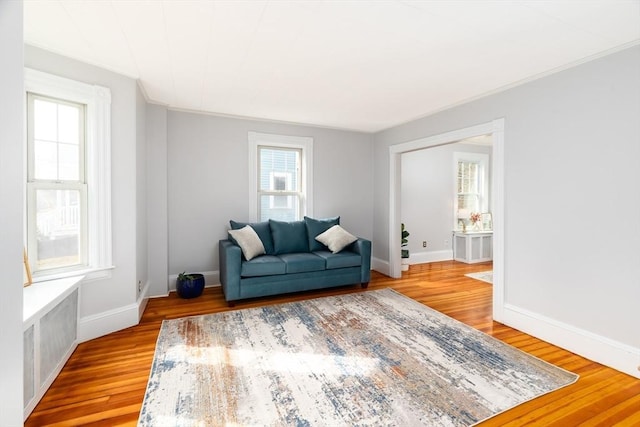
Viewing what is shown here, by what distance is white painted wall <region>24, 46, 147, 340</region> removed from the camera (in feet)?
8.74

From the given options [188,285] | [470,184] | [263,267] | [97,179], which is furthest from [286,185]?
[470,184]

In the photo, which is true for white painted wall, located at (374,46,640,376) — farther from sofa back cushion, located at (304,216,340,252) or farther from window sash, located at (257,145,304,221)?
window sash, located at (257,145,304,221)

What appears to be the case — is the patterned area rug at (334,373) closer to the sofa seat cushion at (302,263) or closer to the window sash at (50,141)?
the sofa seat cushion at (302,263)

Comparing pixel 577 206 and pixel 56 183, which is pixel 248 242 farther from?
pixel 577 206

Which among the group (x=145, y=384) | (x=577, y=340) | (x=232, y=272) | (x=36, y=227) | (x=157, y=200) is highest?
(x=157, y=200)

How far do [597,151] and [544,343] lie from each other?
5.64 ft

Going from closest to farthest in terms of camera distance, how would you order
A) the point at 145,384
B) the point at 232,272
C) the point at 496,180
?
the point at 145,384, the point at 496,180, the point at 232,272

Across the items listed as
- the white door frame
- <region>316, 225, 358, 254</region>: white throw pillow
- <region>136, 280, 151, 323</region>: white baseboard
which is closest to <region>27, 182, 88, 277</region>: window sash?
<region>136, 280, 151, 323</region>: white baseboard

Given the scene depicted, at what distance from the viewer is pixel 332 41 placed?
222 cm

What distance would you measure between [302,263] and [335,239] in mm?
672

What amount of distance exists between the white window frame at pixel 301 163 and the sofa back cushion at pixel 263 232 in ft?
1.11

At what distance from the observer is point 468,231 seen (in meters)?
6.13

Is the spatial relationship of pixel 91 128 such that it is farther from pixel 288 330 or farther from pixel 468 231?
pixel 468 231

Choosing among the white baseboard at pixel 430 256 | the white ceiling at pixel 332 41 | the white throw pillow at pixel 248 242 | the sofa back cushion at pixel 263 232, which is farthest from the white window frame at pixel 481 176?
the white throw pillow at pixel 248 242
